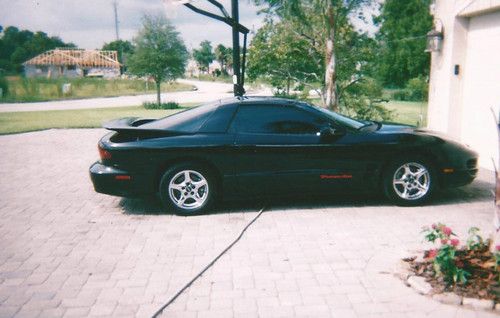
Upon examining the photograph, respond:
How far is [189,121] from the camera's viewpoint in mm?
5777

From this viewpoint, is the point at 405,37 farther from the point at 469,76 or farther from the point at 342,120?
Result: the point at 342,120

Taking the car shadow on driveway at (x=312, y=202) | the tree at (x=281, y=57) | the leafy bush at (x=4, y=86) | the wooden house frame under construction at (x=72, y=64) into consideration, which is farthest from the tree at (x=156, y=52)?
the wooden house frame under construction at (x=72, y=64)

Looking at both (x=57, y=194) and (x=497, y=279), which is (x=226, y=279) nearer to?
(x=497, y=279)

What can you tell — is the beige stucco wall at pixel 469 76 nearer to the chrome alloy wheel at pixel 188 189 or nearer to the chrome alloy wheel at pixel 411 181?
the chrome alloy wheel at pixel 411 181

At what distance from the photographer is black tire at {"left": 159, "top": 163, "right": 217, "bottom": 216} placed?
5.57m

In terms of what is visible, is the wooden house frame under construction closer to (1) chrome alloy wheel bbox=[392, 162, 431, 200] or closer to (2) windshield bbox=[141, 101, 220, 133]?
(2) windshield bbox=[141, 101, 220, 133]

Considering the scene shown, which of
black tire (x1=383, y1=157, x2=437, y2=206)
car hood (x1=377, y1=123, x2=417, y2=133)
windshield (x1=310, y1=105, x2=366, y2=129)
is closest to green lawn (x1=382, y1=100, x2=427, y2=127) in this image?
car hood (x1=377, y1=123, x2=417, y2=133)

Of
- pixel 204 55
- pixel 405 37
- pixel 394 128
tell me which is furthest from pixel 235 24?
pixel 204 55

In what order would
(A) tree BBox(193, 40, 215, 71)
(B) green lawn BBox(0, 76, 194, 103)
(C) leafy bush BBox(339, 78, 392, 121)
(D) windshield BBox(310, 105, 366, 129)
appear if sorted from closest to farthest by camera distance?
(D) windshield BBox(310, 105, 366, 129)
(C) leafy bush BBox(339, 78, 392, 121)
(B) green lawn BBox(0, 76, 194, 103)
(A) tree BBox(193, 40, 215, 71)

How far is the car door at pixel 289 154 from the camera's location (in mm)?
5590

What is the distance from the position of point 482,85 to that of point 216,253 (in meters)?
6.51

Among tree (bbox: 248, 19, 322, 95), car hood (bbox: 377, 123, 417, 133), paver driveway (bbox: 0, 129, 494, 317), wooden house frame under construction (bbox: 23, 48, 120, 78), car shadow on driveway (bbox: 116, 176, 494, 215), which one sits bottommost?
paver driveway (bbox: 0, 129, 494, 317)

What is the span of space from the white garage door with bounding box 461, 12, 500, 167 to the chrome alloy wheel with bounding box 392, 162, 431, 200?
115 inches

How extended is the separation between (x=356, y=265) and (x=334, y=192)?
176 centimetres
